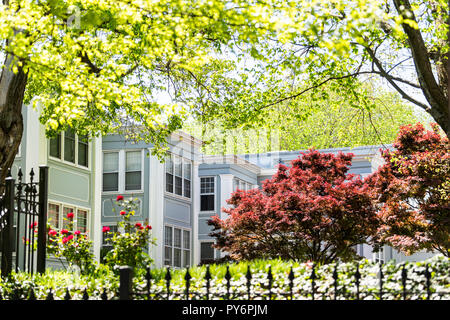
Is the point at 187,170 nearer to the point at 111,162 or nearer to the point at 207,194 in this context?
the point at 207,194

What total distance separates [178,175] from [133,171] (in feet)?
7.88

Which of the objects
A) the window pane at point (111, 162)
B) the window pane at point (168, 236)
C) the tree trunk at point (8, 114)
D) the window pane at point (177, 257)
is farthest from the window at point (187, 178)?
the tree trunk at point (8, 114)

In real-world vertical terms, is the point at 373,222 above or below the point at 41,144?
below

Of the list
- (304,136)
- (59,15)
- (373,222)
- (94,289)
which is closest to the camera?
(94,289)

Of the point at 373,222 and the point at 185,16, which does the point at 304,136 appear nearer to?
the point at 373,222

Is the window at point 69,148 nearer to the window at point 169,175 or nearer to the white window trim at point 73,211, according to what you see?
the white window trim at point 73,211

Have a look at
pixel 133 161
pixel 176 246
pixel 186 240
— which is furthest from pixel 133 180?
pixel 186 240

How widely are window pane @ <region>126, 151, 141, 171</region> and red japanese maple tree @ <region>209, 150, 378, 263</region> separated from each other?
593 centimetres

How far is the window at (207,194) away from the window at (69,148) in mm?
9930

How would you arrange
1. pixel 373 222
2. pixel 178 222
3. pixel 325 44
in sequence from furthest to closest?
1. pixel 178 222
2. pixel 373 222
3. pixel 325 44

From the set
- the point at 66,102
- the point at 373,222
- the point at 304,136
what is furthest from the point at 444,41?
the point at 304,136
